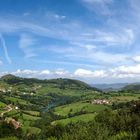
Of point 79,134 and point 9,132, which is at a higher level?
point 79,134

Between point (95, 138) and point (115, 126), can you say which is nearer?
point (95, 138)

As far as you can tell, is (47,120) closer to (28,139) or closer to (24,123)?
(24,123)

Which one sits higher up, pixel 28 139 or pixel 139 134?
pixel 139 134

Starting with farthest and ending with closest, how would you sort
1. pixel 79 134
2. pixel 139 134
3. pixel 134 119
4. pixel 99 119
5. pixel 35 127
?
pixel 35 127, pixel 99 119, pixel 134 119, pixel 79 134, pixel 139 134

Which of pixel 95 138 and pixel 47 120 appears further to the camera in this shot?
pixel 47 120

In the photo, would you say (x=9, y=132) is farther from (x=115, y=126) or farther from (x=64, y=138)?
(x=64, y=138)

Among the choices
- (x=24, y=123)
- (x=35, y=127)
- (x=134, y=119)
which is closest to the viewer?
(x=134, y=119)

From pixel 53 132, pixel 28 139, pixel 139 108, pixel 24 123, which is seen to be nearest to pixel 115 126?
pixel 139 108

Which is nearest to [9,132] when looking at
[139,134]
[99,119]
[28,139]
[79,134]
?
[28,139]

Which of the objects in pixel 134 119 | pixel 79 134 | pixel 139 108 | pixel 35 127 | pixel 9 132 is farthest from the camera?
pixel 35 127

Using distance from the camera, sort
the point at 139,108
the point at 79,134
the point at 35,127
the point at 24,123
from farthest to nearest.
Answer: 1. the point at 24,123
2. the point at 35,127
3. the point at 139,108
4. the point at 79,134
